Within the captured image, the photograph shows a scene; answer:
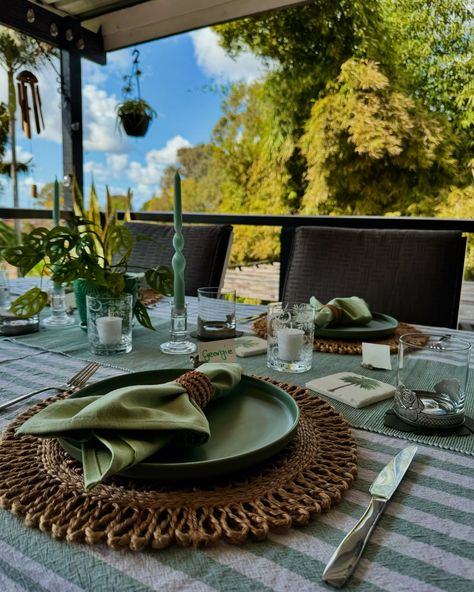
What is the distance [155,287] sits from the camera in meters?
1.10

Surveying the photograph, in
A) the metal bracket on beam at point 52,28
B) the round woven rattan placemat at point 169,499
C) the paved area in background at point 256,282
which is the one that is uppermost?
the metal bracket on beam at point 52,28

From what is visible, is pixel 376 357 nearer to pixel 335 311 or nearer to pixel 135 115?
pixel 335 311

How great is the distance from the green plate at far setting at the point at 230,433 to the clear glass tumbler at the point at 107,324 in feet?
0.86

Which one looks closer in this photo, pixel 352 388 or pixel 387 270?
pixel 352 388

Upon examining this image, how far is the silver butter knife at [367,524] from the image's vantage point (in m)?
0.35

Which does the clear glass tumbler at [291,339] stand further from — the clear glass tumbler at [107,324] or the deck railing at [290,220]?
the deck railing at [290,220]

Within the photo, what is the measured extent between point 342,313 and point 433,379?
458 millimetres

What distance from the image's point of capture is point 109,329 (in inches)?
37.2

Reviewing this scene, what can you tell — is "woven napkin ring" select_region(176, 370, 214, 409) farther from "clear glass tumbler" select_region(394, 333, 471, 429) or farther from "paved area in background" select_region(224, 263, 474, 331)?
"paved area in background" select_region(224, 263, 474, 331)

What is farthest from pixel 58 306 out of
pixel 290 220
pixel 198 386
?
pixel 290 220

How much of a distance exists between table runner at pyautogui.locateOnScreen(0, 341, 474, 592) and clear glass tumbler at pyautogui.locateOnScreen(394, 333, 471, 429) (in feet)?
0.62

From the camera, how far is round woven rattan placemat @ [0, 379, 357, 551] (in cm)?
38

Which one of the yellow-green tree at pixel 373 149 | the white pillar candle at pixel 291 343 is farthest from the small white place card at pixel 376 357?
the yellow-green tree at pixel 373 149

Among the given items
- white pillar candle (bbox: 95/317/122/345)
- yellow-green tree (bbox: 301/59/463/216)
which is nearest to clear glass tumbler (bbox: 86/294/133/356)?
white pillar candle (bbox: 95/317/122/345)
